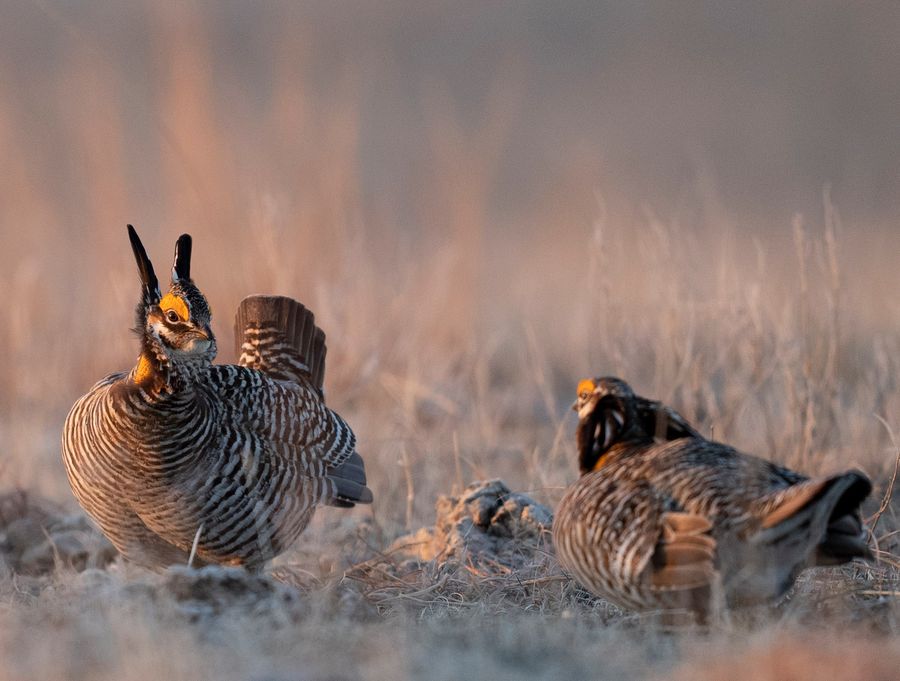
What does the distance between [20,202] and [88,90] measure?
1321 millimetres

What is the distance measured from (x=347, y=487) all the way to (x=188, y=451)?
2.74ft

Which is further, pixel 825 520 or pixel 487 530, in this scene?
pixel 487 530

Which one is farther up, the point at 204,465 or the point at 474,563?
the point at 204,465

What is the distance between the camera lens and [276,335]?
18.5 feet

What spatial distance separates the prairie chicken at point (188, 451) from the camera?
4.46m

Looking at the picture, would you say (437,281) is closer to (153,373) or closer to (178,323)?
(178,323)

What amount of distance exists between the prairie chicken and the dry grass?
0.93ft

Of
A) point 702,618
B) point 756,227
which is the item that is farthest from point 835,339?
point 756,227

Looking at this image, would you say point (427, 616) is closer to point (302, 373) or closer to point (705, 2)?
point (302, 373)

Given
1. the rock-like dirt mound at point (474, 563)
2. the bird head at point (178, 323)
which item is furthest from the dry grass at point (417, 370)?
the bird head at point (178, 323)

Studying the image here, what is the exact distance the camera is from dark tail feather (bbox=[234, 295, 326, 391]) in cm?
564

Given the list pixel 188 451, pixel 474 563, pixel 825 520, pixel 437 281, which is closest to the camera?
pixel 825 520

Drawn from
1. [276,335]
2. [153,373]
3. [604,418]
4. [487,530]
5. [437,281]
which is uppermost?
[437,281]

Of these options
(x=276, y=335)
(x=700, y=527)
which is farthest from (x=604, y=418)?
(x=276, y=335)
